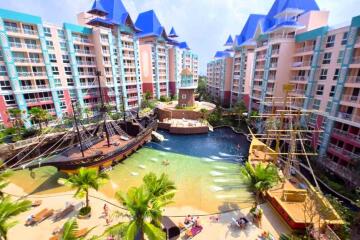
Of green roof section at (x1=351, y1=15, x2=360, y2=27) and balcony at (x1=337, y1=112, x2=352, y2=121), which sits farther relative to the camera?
balcony at (x1=337, y1=112, x2=352, y2=121)

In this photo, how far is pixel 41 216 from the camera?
687 inches

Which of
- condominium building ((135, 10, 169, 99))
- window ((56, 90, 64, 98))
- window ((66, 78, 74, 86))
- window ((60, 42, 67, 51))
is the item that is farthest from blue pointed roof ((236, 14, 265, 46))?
window ((56, 90, 64, 98))

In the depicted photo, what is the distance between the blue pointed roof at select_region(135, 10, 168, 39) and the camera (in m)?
61.8

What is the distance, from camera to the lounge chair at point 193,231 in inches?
615

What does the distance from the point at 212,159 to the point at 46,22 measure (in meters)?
44.6

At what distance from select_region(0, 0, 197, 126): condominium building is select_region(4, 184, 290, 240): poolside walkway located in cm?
1901

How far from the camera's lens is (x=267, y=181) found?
17.3 m

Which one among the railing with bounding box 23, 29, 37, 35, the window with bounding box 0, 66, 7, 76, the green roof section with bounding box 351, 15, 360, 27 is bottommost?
the window with bounding box 0, 66, 7, 76

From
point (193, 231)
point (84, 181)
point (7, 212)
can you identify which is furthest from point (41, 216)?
point (193, 231)

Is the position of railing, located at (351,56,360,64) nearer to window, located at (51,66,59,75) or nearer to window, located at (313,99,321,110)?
window, located at (313,99,321,110)

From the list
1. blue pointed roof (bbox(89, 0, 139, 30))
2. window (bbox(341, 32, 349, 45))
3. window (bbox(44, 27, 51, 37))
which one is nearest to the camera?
window (bbox(341, 32, 349, 45))

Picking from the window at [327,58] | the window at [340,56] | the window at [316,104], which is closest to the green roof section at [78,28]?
the window at [327,58]

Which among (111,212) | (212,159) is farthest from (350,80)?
(111,212)

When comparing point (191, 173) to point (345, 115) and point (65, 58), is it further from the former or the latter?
point (65, 58)
